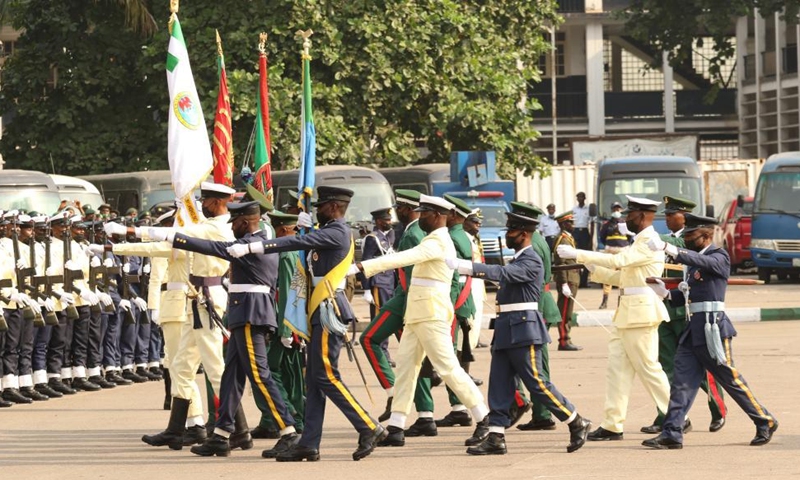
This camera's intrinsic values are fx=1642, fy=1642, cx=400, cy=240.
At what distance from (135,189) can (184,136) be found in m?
16.5

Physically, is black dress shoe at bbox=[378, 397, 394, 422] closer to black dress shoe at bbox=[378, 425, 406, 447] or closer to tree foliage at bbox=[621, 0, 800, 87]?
black dress shoe at bbox=[378, 425, 406, 447]

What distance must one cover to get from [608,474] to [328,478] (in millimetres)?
1777

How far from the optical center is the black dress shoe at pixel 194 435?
12.1m

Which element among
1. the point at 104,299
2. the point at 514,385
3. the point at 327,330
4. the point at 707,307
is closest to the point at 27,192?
the point at 104,299

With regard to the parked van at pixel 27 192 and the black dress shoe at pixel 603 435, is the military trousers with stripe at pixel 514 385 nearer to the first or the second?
the black dress shoe at pixel 603 435

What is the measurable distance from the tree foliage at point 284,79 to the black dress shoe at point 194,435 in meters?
19.3

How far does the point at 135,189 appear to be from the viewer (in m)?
30.5

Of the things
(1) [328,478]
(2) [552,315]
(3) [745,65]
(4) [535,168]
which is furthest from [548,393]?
(3) [745,65]

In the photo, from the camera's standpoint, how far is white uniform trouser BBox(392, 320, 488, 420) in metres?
11.6

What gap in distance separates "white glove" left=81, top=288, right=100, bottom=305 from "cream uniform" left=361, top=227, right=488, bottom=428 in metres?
4.92

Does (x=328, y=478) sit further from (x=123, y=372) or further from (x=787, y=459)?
(x=123, y=372)

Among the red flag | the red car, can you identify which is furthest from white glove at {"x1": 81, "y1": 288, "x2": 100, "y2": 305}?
the red car

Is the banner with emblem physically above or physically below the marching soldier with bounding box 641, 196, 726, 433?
above

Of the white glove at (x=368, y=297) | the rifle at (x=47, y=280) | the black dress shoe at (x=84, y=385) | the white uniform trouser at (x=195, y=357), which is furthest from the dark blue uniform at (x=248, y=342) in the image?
the white glove at (x=368, y=297)
